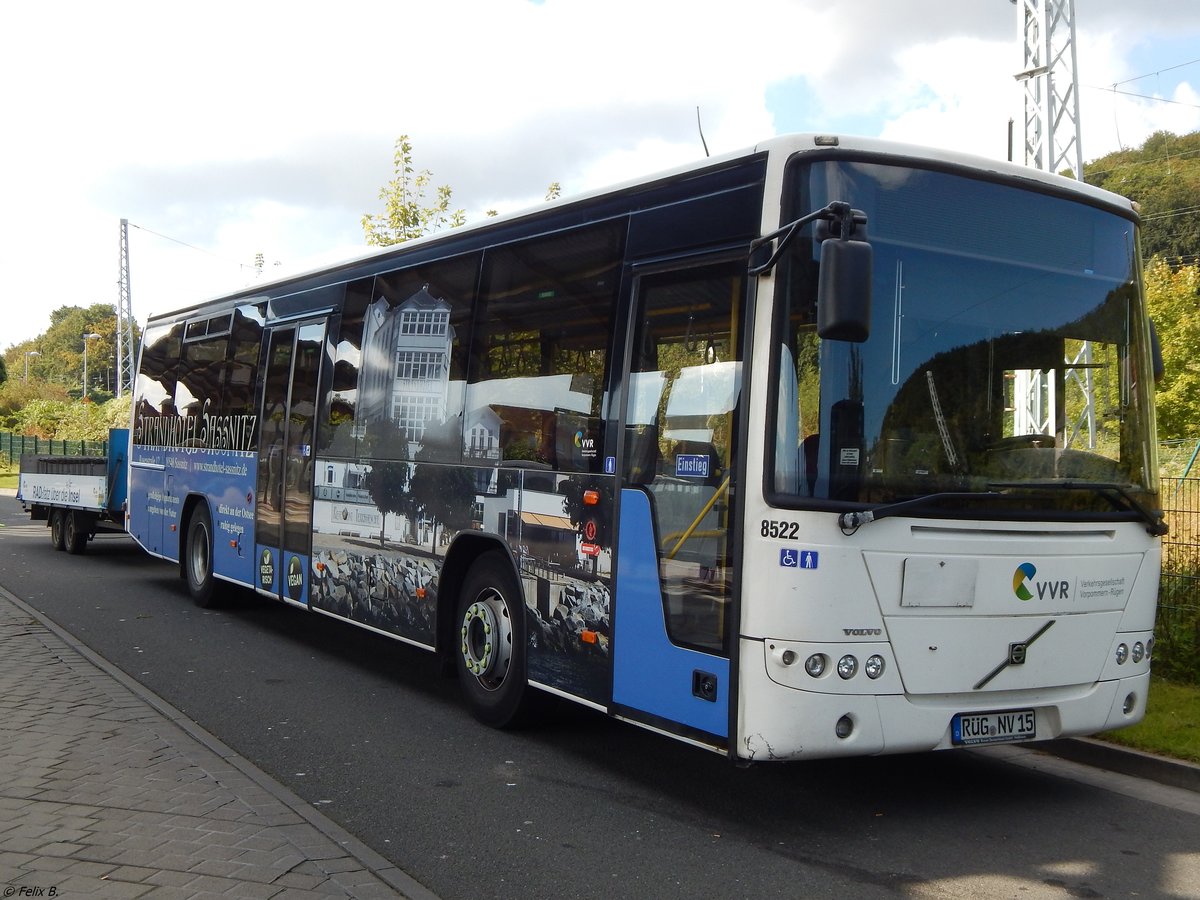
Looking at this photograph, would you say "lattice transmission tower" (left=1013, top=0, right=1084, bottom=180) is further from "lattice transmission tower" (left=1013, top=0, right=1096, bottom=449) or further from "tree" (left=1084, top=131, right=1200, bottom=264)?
"tree" (left=1084, top=131, right=1200, bottom=264)

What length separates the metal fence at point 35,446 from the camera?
4884 cm

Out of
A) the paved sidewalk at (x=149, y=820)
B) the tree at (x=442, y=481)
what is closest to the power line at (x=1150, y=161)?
the tree at (x=442, y=481)

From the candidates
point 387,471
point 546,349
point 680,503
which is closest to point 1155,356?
point 680,503

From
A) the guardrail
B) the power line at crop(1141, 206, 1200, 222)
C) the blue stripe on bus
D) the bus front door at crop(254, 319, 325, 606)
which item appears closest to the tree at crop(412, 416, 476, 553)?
the blue stripe on bus

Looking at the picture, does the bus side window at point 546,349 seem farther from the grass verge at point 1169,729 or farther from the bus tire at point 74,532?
the bus tire at point 74,532

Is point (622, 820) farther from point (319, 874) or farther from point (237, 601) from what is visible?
point (237, 601)

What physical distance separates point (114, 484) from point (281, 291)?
302 inches

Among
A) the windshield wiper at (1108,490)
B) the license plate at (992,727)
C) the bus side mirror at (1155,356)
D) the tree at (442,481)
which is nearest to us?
the license plate at (992,727)

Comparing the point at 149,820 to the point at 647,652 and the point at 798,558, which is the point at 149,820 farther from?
the point at 798,558

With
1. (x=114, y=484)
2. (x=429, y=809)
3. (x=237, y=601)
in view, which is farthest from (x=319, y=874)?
(x=114, y=484)

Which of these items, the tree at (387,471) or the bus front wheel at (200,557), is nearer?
the tree at (387,471)

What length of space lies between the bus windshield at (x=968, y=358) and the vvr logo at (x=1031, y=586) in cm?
31

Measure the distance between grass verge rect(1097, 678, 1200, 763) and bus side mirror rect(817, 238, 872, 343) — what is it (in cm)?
327

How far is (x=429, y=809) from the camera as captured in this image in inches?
242
